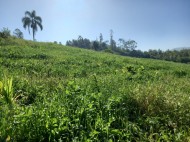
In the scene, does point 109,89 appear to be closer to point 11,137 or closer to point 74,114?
point 74,114

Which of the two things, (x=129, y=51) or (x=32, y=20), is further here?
(x=129, y=51)

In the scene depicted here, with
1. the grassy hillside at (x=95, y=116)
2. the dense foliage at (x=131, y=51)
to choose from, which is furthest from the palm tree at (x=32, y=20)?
the grassy hillside at (x=95, y=116)

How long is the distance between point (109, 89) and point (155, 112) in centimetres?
160

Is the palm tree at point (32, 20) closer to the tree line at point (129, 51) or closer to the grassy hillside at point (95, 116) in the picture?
the tree line at point (129, 51)

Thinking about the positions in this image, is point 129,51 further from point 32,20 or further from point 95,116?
point 95,116

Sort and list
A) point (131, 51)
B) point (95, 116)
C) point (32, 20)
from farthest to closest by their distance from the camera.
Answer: point (131, 51) → point (32, 20) → point (95, 116)

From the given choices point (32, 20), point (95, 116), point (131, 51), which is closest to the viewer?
point (95, 116)

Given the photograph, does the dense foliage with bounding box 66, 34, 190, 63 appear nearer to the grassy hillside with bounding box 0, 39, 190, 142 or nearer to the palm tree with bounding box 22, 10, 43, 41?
the palm tree with bounding box 22, 10, 43, 41

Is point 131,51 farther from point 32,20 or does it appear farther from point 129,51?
point 32,20

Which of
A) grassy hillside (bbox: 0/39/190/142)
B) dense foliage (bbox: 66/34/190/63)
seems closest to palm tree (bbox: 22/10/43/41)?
dense foliage (bbox: 66/34/190/63)

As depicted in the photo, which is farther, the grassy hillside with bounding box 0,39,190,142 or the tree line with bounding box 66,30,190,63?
the tree line with bounding box 66,30,190,63

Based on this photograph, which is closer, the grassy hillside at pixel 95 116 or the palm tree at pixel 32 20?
the grassy hillside at pixel 95 116

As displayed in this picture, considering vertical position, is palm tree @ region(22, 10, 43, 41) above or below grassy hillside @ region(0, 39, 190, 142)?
above

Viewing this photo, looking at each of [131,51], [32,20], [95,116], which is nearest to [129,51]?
[131,51]
